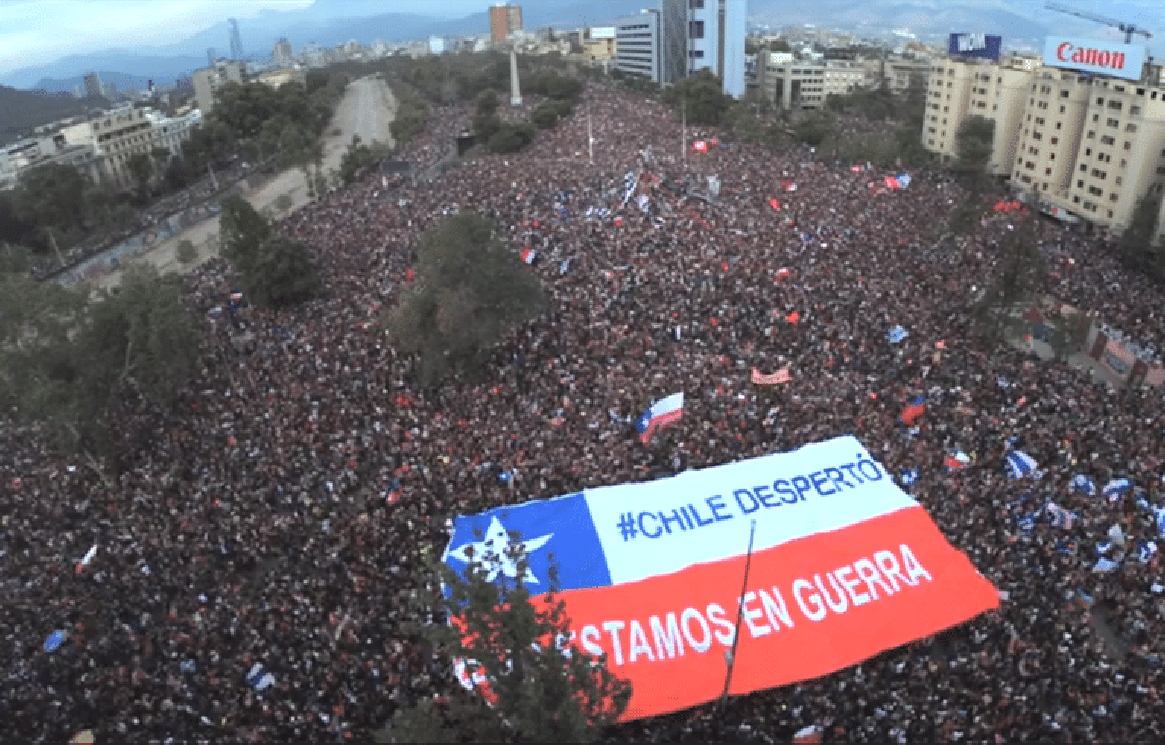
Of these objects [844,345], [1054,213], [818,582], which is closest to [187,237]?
[844,345]

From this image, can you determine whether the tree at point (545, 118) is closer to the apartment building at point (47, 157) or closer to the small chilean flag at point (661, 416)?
the apartment building at point (47, 157)

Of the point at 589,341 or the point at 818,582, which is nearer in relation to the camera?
the point at 818,582

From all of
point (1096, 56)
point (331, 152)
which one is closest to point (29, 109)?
point (331, 152)

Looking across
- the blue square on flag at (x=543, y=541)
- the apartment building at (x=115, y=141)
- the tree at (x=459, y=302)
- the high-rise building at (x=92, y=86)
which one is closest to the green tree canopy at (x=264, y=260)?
the tree at (x=459, y=302)

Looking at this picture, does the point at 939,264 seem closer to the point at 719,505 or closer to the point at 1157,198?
the point at 1157,198

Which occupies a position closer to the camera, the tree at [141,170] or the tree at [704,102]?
the tree at [704,102]
